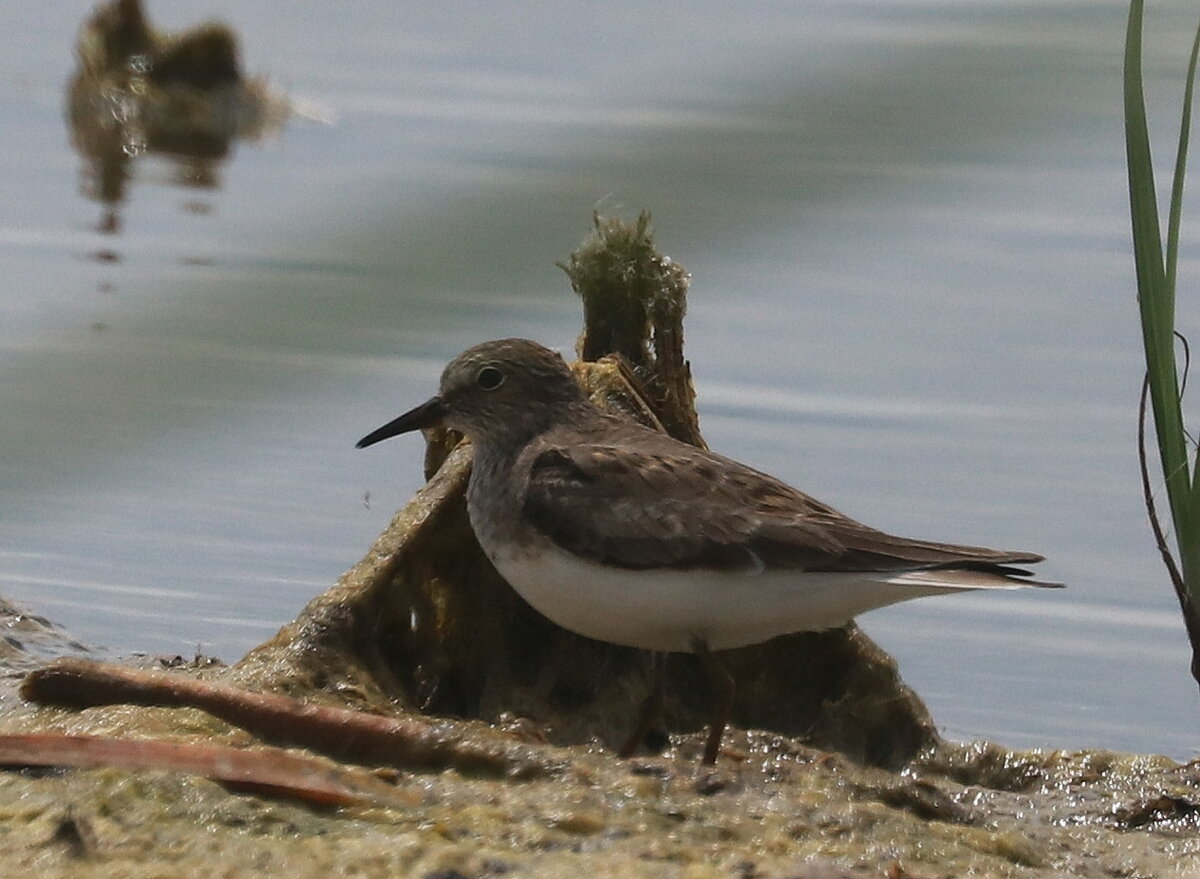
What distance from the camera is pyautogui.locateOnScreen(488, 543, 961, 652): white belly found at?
538cm

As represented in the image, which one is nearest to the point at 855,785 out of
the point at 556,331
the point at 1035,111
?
the point at 1035,111

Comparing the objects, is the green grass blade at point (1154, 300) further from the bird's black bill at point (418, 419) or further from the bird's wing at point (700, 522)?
the bird's black bill at point (418, 419)

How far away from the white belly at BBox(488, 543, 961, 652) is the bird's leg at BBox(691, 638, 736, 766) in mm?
30

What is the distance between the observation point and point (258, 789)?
407 cm

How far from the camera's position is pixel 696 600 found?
5414 mm

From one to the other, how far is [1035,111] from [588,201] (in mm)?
393

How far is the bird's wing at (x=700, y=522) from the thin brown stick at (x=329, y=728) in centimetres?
97

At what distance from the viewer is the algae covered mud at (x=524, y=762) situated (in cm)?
389

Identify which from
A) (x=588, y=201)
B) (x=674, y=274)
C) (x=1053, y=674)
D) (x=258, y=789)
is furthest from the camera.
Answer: (x=1053, y=674)

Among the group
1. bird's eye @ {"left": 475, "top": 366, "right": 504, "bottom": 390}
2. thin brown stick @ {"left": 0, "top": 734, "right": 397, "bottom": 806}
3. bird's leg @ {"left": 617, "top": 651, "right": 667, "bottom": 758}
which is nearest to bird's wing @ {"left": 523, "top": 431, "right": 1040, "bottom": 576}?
bird's leg @ {"left": 617, "top": 651, "right": 667, "bottom": 758}

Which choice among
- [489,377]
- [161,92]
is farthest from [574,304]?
[161,92]

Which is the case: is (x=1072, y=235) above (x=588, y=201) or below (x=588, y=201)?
above

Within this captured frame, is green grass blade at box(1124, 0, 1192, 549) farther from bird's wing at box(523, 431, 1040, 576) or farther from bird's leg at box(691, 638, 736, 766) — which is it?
bird's leg at box(691, 638, 736, 766)

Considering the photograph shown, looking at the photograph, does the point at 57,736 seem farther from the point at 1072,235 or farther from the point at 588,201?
the point at 1072,235
